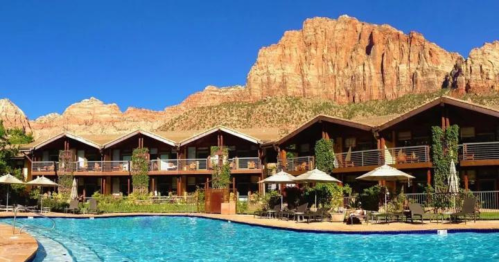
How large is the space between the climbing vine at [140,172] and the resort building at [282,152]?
50 cm

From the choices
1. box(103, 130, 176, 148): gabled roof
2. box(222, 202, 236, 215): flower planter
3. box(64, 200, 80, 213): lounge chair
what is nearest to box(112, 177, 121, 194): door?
box(103, 130, 176, 148): gabled roof

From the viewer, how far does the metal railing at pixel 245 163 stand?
36.8 meters

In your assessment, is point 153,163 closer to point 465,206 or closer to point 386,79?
point 465,206

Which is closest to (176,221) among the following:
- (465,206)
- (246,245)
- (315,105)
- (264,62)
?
(246,245)

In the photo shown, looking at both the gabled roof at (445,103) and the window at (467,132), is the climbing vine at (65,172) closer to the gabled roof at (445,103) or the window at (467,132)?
the gabled roof at (445,103)

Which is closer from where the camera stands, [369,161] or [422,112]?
[422,112]

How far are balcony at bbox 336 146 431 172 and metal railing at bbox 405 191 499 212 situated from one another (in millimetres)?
2037

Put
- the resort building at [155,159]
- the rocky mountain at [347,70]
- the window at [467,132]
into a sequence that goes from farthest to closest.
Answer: the rocky mountain at [347,70]
the resort building at [155,159]
the window at [467,132]

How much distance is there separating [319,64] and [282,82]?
19904mm

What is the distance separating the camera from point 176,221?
25.9 meters

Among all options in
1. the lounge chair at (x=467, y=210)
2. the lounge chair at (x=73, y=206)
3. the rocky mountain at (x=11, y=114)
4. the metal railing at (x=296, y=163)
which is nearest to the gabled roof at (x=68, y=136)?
the lounge chair at (x=73, y=206)

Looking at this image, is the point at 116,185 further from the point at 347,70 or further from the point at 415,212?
the point at 347,70

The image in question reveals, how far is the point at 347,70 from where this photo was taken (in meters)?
180

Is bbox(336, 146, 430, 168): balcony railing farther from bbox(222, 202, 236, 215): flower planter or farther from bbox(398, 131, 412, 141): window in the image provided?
bbox(222, 202, 236, 215): flower planter
